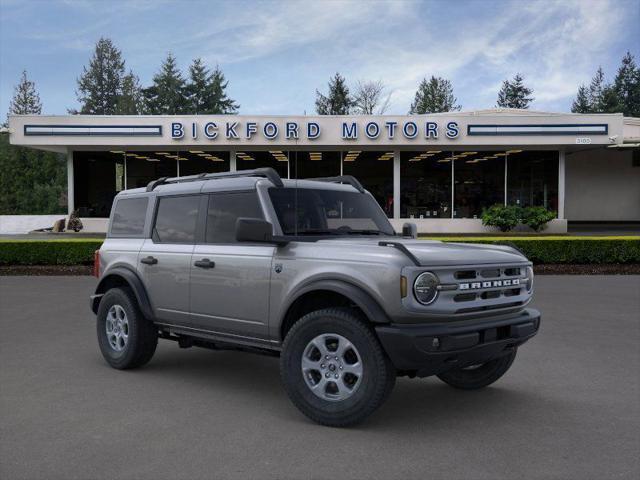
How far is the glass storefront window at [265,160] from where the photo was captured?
2875 centimetres

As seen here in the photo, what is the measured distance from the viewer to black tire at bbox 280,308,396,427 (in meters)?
4.38

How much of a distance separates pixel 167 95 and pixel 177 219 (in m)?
72.1

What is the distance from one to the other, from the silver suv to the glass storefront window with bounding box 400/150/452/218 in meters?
22.4

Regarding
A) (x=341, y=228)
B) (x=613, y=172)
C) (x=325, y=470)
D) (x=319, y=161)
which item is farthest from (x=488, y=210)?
(x=325, y=470)

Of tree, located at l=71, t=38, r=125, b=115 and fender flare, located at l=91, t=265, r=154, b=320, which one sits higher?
tree, located at l=71, t=38, r=125, b=115

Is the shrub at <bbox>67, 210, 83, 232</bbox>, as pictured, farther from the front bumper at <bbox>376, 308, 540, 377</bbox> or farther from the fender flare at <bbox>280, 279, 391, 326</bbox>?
the front bumper at <bbox>376, 308, 540, 377</bbox>

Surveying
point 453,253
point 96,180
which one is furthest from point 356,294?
point 96,180

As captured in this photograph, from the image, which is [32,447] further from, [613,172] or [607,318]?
[613,172]

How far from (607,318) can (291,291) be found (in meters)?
6.54

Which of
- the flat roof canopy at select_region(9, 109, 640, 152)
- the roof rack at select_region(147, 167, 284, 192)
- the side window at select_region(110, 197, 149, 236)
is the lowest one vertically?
the side window at select_region(110, 197, 149, 236)

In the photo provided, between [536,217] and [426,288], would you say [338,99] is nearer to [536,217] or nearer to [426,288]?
[536,217]

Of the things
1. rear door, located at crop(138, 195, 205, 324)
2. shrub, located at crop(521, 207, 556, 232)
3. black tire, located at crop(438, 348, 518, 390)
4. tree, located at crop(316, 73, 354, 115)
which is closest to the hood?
black tire, located at crop(438, 348, 518, 390)

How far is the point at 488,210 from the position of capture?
27875 millimetres

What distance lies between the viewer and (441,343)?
4324mm
